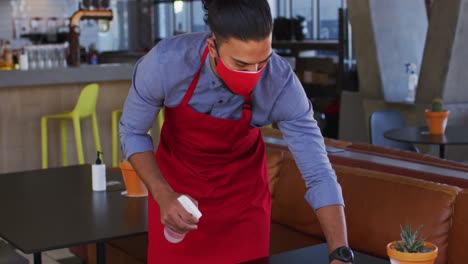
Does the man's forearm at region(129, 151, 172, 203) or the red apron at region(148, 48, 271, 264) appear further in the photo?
the red apron at region(148, 48, 271, 264)

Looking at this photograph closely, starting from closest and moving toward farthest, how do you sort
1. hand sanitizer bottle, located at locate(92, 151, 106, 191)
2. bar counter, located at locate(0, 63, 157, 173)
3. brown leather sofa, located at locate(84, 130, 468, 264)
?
1. brown leather sofa, located at locate(84, 130, 468, 264)
2. hand sanitizer bottle, located at locate(92, 151, 106, 191)
3. bar counter, located at locate(0, 63, 157, 173)

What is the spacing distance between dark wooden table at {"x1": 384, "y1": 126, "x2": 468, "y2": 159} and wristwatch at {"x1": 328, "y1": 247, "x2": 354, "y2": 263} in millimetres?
3269

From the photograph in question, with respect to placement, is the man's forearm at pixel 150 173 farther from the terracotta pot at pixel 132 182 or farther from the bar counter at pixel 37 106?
the bar counter at pixel 37 106

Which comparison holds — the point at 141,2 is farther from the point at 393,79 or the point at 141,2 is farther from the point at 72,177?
the point at 72,177

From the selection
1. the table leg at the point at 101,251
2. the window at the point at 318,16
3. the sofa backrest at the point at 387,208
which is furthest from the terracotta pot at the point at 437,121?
the window at the point at 318,16

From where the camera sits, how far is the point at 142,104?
7.16ft

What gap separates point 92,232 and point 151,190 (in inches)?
33.2

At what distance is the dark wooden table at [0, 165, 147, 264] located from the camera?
285 cm

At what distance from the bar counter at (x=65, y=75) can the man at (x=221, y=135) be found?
413 cm

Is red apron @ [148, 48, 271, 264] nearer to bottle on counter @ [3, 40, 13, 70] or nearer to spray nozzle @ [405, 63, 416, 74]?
bottle on counter @ [3, 40, 13, 70]

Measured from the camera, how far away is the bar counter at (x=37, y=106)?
651 centimetres

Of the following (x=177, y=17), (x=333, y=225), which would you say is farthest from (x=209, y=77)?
(x=177, y=17)

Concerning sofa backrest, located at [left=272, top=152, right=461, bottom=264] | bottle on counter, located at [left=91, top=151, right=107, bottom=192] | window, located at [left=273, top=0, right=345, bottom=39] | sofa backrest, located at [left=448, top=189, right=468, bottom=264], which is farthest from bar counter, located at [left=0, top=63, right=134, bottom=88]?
sofa backrest, located at [left=448, top=189, right=468, bottom=264]

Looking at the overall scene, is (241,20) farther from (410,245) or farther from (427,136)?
(427,136)
